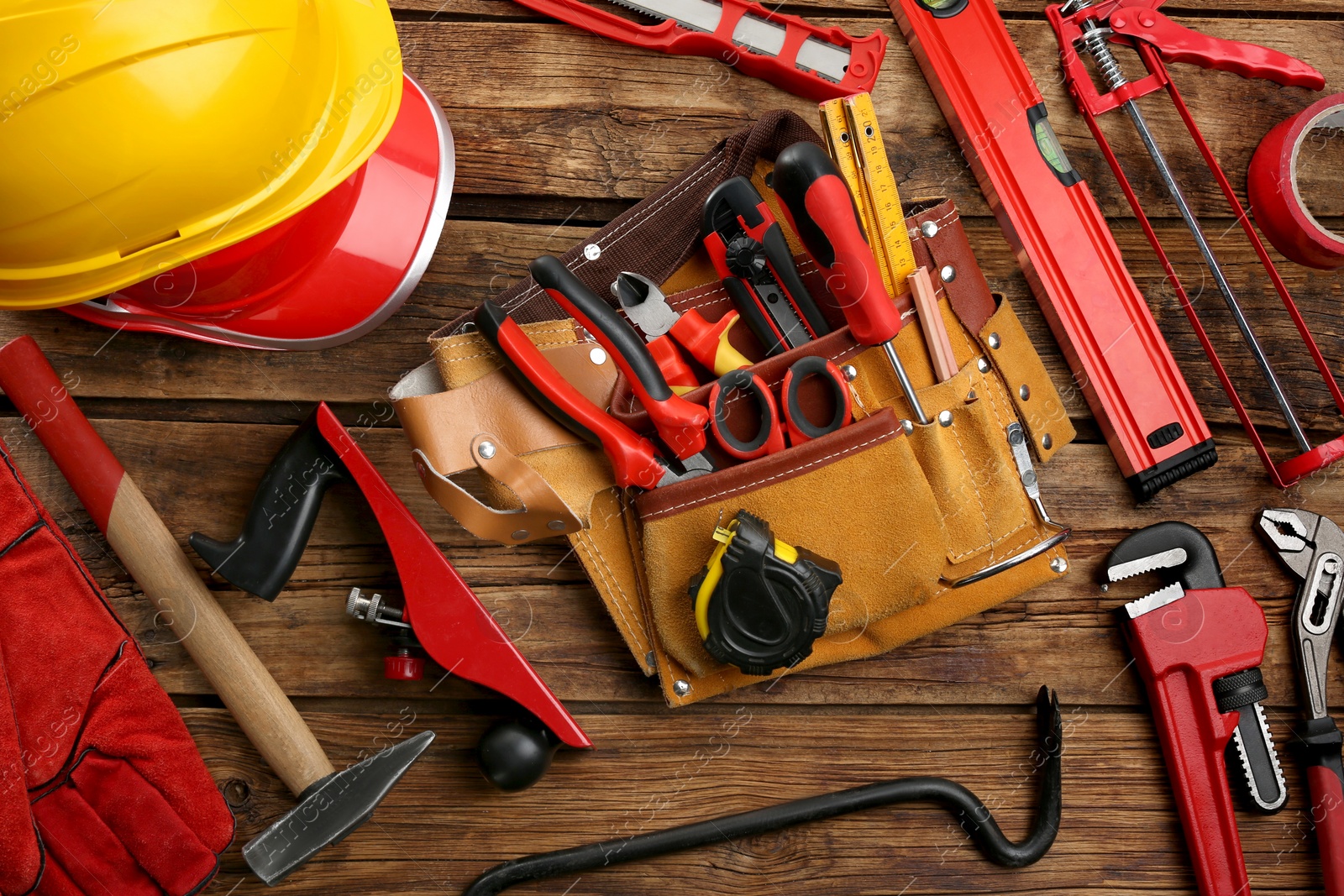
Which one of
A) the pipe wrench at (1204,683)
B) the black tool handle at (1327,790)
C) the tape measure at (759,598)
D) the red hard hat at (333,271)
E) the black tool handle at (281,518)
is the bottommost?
the black tool handle at (1327,790)

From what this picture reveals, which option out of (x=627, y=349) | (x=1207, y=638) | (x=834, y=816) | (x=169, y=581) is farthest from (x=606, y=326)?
(x=1207, y=638)

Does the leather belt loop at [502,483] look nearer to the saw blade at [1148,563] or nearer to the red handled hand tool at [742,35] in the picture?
the red handled hand tool at [742,35]

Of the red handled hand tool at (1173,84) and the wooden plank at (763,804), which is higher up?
the red handled hand tool at (1173,84)

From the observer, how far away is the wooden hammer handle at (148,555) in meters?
1.21

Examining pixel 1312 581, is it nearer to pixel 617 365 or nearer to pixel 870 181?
pixel 870 181

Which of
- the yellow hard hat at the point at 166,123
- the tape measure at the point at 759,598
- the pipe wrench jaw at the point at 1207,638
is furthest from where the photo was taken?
the pipe wrench jaw at the point at 1207,638

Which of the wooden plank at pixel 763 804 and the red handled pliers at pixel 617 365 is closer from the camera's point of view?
the red handled pliers at pixel 617 365

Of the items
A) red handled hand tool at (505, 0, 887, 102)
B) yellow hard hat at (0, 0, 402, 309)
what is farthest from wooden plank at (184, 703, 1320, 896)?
red handled hand tool at (505, 0, 887, 102)

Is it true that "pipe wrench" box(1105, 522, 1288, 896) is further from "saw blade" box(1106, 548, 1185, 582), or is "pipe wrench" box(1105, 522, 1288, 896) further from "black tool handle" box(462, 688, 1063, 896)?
"black tool handle" box(462, 688, 1063, 896)

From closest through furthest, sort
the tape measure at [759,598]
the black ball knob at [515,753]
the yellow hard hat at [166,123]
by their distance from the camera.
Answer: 1. the yellow hard hat at [166,123]
2. the tape measure at [759,598]
3. the black ball knob at [515,753]

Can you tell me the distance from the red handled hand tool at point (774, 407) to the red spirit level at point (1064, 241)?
1.51ft

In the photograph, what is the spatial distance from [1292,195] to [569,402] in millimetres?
1212

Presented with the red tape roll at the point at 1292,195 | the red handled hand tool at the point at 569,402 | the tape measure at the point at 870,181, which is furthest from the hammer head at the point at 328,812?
the red tape roll at the point at 1292,195

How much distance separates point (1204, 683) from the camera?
4.37 ft
